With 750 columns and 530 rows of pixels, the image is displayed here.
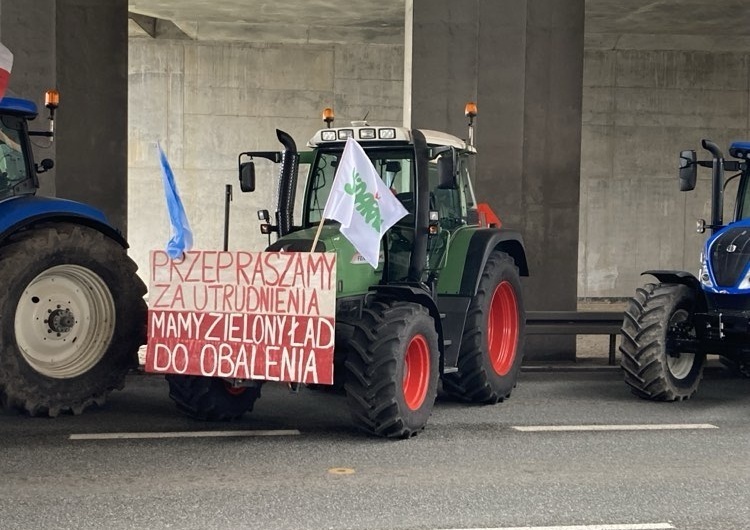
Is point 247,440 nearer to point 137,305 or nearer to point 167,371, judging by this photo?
point 167,371

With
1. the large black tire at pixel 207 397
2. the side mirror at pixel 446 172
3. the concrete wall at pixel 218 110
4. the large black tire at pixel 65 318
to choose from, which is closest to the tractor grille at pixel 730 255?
the side mirror at pixel 446 172

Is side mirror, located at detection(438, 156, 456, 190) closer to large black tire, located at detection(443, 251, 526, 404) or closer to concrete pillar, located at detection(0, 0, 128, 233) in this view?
large black tire, located at detection(443, 251, 526, 404)

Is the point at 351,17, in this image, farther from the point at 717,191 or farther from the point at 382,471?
the point at 382,471

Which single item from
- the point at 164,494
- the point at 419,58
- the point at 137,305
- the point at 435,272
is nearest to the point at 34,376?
the point at 137,305

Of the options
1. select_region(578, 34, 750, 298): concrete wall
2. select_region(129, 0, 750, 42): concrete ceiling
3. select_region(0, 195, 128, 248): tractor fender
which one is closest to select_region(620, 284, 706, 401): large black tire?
select_region(0, 195, 128, 248): tractor fender

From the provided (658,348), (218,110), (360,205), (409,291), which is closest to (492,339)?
(658,348)

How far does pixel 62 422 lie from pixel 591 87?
2022cm

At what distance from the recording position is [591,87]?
2644cm

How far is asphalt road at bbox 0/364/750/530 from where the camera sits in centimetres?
594

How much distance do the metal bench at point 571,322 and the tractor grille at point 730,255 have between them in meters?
2.64

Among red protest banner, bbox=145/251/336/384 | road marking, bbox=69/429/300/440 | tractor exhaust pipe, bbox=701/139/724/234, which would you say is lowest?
road marking, bbox=69/429/300/440

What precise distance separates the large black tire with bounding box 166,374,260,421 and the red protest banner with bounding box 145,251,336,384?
45 cm

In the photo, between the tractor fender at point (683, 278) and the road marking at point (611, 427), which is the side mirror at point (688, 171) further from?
the road marking at point (611, 427)

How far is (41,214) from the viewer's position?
865 centimetres
